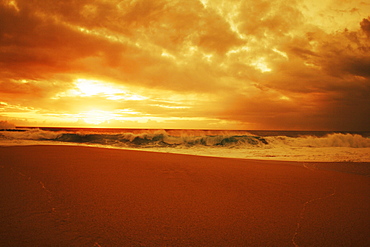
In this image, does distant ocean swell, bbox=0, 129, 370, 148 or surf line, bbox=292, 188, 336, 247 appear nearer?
surf line, bbox=292, 188, 336, 247

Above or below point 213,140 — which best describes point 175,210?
below

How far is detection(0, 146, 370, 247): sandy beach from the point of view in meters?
2.29

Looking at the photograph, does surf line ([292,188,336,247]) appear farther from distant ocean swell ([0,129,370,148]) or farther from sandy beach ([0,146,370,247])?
distant ocean swell ([0,129,370,148])

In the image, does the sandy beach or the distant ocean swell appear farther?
the distant ocean swell

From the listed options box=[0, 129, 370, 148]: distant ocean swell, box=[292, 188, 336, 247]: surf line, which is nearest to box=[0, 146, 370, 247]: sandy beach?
box=[292, 188, 336, 247]: surf line

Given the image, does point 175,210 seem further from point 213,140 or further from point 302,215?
point 213,140

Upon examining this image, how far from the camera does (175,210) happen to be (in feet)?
9.80

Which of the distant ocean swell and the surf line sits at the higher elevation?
the distant ocean swell

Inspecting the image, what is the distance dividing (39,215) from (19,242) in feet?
1.94

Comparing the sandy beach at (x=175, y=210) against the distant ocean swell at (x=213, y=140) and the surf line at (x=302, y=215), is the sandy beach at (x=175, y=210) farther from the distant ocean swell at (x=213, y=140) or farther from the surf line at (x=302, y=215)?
the distant ocean swell at (x=213, y=140)

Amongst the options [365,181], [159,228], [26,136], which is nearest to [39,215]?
[159,228]

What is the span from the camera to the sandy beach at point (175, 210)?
7.52 feet

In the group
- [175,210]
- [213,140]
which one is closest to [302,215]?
[175,210]

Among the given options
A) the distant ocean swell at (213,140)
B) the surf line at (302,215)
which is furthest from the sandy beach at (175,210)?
the distant ocean swell at (213,140)
